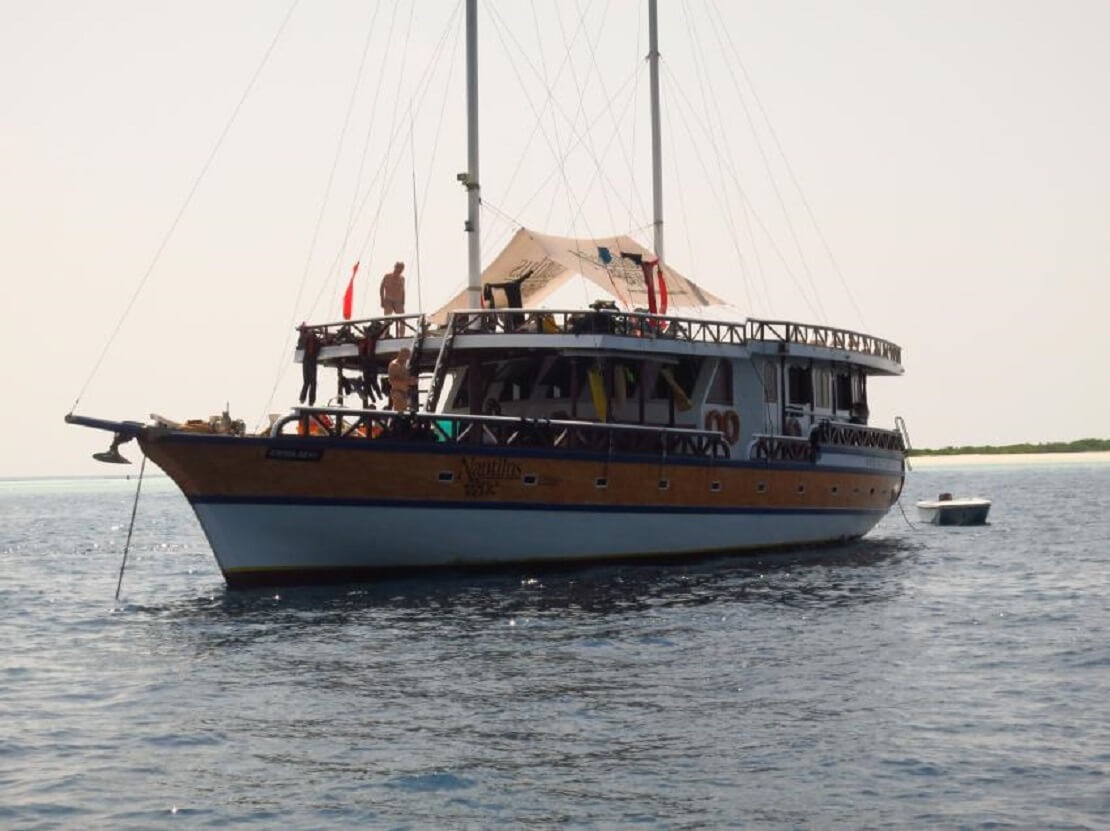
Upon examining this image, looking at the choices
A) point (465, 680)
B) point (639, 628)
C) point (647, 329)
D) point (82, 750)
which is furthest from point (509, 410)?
point (82, 750)

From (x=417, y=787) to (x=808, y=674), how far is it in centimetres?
564

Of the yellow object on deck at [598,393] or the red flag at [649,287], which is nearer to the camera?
the yellow object on deck at [598,393]

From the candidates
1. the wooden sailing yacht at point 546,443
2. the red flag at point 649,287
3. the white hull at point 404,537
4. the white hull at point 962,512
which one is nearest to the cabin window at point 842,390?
the wooden sailing yacht at point 546,443

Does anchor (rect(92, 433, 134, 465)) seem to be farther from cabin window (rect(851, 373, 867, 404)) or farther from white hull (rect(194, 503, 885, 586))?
cabin window (rect(851, 373, 867, 404))

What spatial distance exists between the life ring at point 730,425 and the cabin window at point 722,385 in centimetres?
25

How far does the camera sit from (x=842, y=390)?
113 feet

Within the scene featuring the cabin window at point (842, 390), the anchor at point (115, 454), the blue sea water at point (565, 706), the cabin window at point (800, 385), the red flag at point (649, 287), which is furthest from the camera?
the cabin window at point (842, 390)

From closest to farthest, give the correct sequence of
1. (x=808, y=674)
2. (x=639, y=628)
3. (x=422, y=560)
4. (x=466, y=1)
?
A: (x=808, y=674)
(x=639, y=628)
(x=422, y=560)
(x=466, y=1)

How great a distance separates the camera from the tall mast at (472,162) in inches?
1147

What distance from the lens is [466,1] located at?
28906 mm

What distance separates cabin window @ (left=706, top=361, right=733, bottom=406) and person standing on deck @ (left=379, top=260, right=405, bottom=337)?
6.67 meters

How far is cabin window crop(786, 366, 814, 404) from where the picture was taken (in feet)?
104

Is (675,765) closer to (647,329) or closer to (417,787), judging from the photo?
(417,787)

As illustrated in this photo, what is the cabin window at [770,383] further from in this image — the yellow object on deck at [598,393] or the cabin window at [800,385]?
the yellow object on deck at [598,393]
